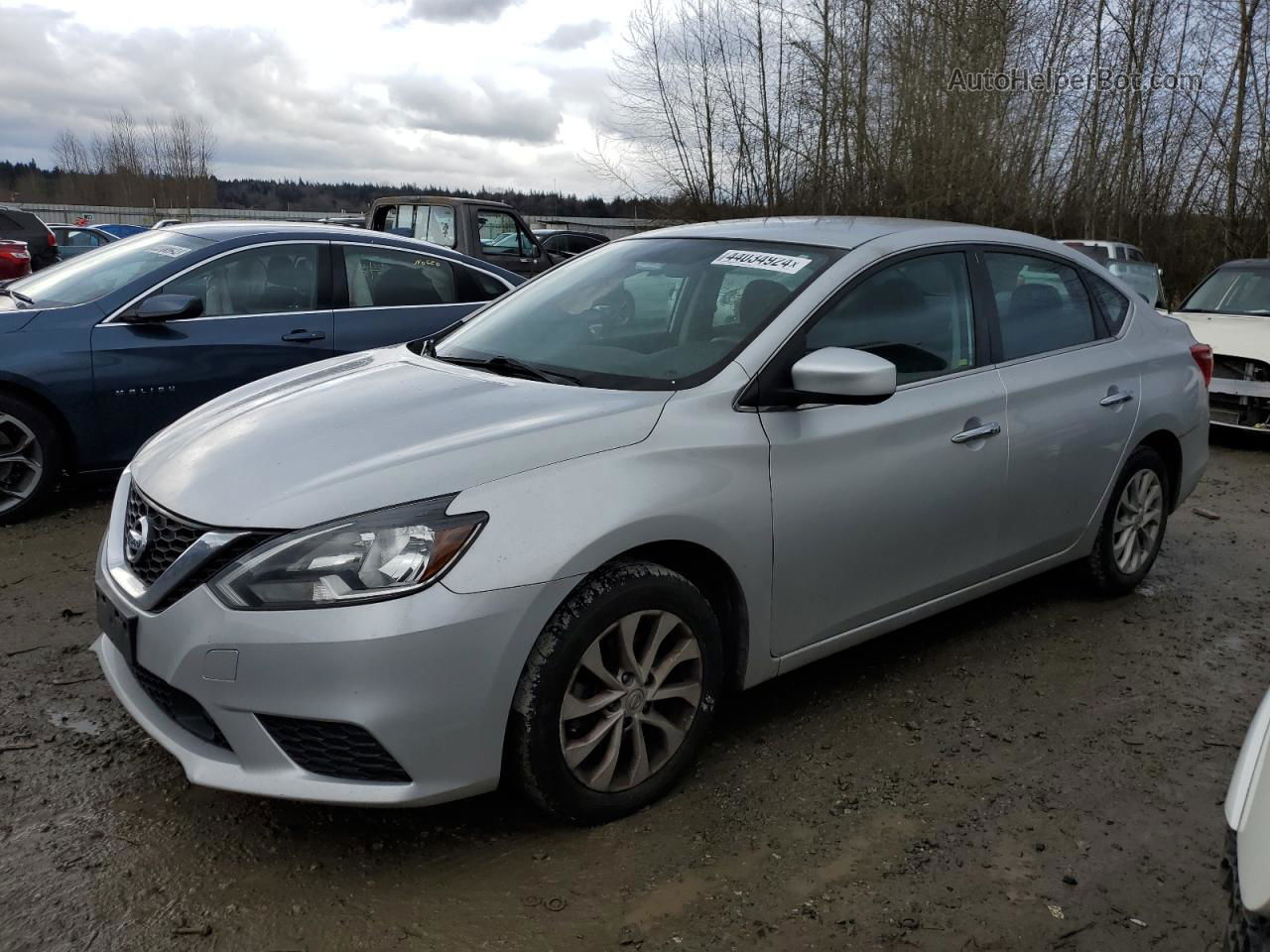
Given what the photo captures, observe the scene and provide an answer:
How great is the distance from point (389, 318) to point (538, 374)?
3504 mm

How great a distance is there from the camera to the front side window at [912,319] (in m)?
3.51

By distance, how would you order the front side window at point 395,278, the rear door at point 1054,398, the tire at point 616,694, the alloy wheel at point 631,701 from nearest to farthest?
the tire at point 616,694 < the alloy wheel at point 631,701 < the rear door at point 1054,398 < the front side window at point 395,278

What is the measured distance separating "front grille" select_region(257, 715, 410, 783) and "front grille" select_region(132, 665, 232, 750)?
0.17 meters

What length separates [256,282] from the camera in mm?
6254

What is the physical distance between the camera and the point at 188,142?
58.4 m

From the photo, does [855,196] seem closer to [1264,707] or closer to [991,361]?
[991,361]

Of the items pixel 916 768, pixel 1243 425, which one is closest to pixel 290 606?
pixel 916 768

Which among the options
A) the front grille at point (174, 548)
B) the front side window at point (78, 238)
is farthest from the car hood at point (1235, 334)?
the front side window at point (78, 238)

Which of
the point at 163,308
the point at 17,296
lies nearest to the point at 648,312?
the point at 163,308

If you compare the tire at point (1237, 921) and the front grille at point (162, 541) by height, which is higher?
the front grille at point (162, 541)

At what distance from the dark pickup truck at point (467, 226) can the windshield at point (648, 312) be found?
9413 millimetres

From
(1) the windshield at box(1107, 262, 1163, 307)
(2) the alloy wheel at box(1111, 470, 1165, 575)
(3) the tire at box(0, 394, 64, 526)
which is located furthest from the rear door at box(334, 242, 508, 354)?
(1) the windshield at box(1107, 262, 1163, 307)

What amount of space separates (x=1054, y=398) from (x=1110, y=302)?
2.83 ft

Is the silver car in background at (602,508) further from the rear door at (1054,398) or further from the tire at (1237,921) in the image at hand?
the tire at (1237,921)
